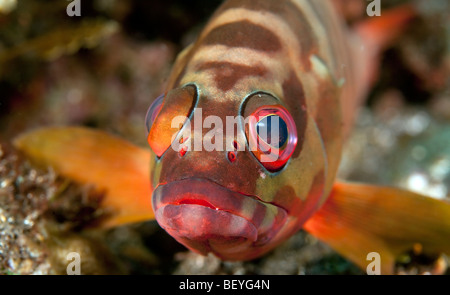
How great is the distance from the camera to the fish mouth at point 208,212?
188 centimetres

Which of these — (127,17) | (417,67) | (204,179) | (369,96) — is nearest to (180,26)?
(127,17)

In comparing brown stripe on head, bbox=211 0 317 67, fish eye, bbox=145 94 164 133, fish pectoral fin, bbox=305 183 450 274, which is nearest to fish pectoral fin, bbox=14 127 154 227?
fish eye, bbox=145 94 164 133

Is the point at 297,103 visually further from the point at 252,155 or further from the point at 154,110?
the point at 154,110

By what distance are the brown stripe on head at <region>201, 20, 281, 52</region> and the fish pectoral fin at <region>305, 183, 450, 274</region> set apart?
1257 millimetres

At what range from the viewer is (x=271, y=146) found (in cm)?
209

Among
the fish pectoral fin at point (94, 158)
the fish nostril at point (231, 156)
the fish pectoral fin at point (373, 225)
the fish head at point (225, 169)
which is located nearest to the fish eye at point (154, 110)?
the fish head at point (225, 169)

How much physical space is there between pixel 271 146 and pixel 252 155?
12 cm

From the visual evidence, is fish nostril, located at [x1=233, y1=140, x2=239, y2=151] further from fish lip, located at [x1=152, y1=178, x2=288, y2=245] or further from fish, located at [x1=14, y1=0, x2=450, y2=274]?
fish lip, located at [x1=152, y1=178, x2=288, y2=245]

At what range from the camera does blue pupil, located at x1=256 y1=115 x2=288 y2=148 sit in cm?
208

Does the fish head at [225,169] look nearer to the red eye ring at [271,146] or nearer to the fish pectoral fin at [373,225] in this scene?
the red eye ring at [271,146]

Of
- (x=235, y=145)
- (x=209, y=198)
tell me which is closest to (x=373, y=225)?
(x=235, y=145)

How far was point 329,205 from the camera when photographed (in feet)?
9.86

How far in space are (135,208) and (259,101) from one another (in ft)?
5.11

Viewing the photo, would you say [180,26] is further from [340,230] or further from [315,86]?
[340,230]
